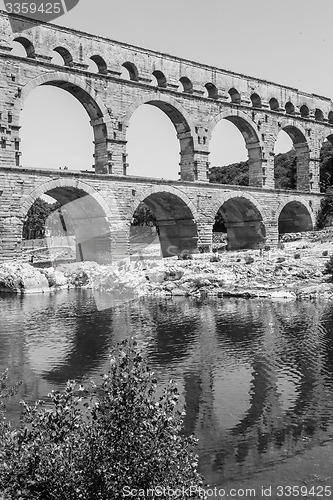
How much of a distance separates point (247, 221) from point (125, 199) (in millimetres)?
11872

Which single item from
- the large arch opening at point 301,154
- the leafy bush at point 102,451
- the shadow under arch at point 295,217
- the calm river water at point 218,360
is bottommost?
the calm river water at point 218,360

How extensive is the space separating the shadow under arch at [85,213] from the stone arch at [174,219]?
3.68 metres

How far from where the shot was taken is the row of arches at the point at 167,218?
30641 millimetres

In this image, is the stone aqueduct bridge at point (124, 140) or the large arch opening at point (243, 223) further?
the large arch opening at point (243, 223)

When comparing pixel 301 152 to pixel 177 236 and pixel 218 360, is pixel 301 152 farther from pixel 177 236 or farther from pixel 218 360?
pixel 218 360

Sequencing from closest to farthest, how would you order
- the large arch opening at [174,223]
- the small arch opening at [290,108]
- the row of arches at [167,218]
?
the row of arches at [167,218]
the large arch opening at [174,223]
the small arch opening at [290,108]

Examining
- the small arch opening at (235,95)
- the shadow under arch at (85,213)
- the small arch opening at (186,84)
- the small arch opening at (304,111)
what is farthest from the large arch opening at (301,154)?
the shadow under arch at (85,213)

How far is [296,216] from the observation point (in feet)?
144

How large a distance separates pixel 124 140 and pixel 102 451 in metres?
29.0

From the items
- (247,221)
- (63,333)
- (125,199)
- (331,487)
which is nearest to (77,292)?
(125,199)

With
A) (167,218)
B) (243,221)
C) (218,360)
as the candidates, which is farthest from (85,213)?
(218,360)

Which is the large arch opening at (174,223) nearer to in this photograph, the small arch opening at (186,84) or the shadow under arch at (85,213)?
the shadow under arch at (85,213)

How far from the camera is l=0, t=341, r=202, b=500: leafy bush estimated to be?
195 inches

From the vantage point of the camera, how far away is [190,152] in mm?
36375
